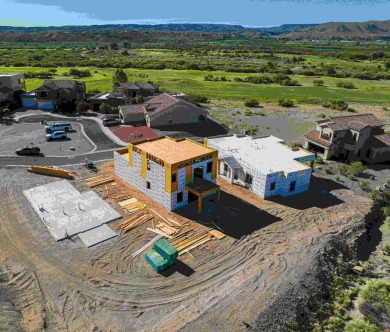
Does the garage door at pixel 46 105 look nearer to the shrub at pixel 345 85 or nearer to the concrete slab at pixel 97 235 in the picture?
the concrete slab at pixel 97 235

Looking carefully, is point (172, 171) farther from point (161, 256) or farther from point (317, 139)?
point (317, 139)

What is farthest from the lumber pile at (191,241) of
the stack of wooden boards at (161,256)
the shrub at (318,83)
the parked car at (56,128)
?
the shrub at (318,83)

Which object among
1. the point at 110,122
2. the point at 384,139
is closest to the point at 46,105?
→ the point at 110,122

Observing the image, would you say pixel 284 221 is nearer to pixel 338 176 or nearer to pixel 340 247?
pixel 340 247

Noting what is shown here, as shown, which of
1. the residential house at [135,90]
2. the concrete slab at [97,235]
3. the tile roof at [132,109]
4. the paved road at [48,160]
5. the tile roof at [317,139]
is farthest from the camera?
the residential house at [135,90]

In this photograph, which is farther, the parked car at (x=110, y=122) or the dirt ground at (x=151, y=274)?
the parked car at (x=110, y=122)

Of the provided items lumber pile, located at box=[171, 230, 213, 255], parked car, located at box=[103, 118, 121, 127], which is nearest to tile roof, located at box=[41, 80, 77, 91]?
parked car, located at box=[103, 118, 121, 127]
